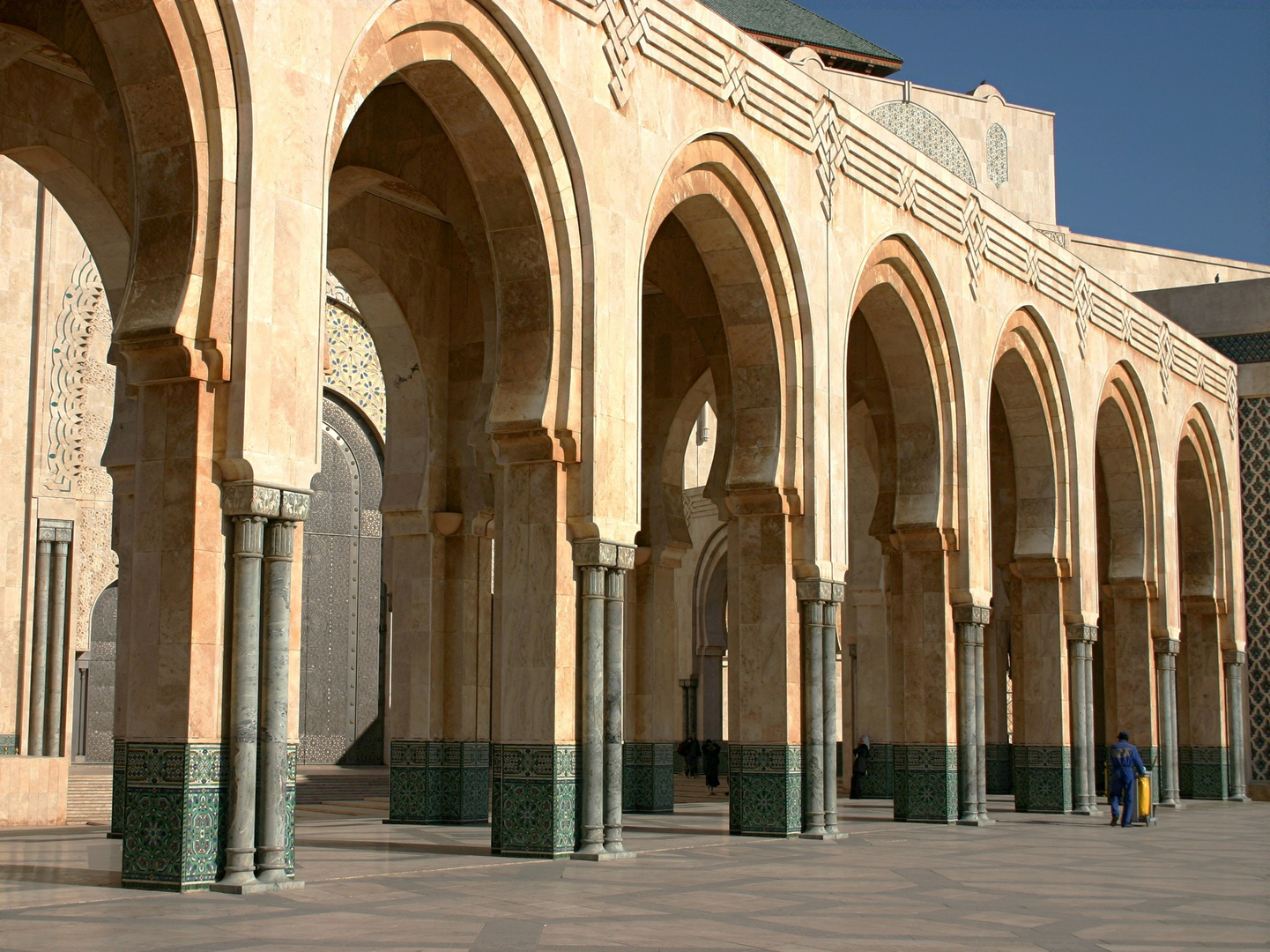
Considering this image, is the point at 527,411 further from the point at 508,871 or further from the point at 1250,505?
the point at 1250,505

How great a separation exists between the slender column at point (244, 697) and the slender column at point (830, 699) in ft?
15.8

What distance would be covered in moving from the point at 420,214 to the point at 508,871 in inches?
223

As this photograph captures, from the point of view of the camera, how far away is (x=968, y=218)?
12445mm

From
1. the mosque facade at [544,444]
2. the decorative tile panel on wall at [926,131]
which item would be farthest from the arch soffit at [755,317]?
the decorative tile panel on wall at [926,131]

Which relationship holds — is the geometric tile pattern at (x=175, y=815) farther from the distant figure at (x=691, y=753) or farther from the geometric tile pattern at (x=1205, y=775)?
the distant figure at (x=691, y=753)

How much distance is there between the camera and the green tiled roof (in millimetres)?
27413

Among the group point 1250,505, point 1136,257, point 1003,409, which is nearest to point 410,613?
point 1003,409

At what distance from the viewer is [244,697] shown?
593 cm

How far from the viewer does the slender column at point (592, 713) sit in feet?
25.4

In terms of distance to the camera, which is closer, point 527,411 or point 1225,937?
point 1225,937

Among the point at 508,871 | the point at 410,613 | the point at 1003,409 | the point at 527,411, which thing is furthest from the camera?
the point at 1003,409

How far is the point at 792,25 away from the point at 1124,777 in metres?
19.3

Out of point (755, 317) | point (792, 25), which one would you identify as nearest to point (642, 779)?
point (755, 317)

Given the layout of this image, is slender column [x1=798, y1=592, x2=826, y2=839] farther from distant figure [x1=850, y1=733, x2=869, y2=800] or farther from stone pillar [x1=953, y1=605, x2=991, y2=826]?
distant figure [x1=850, y1=733, x2=869, y2=800]
